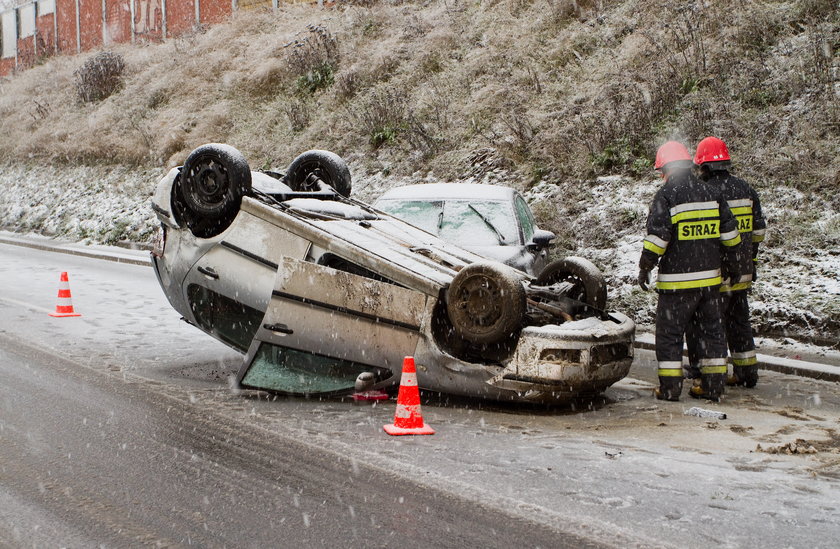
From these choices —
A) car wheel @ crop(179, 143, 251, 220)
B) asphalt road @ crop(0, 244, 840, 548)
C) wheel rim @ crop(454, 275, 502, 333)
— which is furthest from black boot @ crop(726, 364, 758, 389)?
car wheel @ crop(179, 143, 251, 220)

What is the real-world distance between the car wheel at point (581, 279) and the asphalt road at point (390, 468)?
30.9 inches

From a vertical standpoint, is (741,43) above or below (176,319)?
above

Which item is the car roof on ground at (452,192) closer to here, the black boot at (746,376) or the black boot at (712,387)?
the black boot at (746,376)

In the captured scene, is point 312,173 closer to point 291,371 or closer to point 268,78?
point 291,371

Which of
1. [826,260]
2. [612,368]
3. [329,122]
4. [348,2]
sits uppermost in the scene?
[348,2]

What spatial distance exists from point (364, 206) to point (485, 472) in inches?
143

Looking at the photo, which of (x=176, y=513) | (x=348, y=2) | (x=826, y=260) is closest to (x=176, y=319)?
(x=176, y=513)

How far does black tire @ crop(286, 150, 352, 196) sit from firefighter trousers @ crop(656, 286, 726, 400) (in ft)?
10.7

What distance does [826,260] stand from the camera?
9562 millimetres

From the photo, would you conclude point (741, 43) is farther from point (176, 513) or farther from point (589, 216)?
point (176, 513)

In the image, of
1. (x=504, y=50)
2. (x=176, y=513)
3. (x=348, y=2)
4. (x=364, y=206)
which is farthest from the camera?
(x=348, y=2)

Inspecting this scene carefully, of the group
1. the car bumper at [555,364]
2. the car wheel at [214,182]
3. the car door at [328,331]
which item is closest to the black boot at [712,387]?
the car bumper at [555,364]

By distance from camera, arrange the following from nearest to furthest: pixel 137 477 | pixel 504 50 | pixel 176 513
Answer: pixel 176 513 < pixel 137 477 < pixel 504 50

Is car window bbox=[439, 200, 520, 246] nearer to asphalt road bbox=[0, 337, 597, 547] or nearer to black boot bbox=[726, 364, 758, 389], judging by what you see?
black boot bbox=[726, 364, 758, 389]
